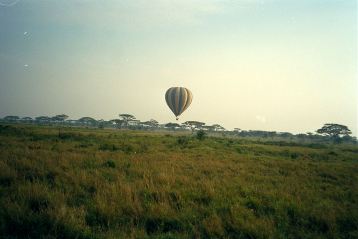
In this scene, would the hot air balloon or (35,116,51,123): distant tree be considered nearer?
the hot air balloon

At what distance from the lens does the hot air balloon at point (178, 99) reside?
→ 59344mm

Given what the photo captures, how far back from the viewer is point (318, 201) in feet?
27.7

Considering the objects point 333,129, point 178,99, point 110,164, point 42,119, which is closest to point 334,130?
point 333,129

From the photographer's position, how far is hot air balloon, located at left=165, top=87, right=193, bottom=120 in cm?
5934

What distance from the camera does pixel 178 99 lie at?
59.3 metres

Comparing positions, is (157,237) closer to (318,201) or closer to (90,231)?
(90,231)

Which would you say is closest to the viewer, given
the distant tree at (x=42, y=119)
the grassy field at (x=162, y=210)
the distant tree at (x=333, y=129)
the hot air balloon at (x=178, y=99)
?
the grassy field at (x=162, y=210)

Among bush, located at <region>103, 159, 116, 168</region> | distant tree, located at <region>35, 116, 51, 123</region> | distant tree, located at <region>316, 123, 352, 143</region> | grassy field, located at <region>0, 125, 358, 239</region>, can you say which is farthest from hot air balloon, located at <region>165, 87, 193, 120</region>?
distant tree, located at <region>35, 116, 51, 123</region>

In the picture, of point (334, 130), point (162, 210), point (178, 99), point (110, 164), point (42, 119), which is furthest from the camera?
point (42, 119)

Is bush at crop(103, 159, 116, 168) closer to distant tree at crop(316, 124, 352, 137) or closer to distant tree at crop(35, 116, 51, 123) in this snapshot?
distant tree at crop(316, 124, 352, 137)

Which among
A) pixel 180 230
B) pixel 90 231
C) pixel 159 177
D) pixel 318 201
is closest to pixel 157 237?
pixel 180 230

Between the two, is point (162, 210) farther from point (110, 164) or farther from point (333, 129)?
point (333, 129)

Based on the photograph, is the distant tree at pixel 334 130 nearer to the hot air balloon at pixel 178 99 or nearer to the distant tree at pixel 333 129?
the distant tree at pixel 333 129

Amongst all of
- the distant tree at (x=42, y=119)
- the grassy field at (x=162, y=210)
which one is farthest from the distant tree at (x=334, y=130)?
the distant tree at (x=42, y=119)
